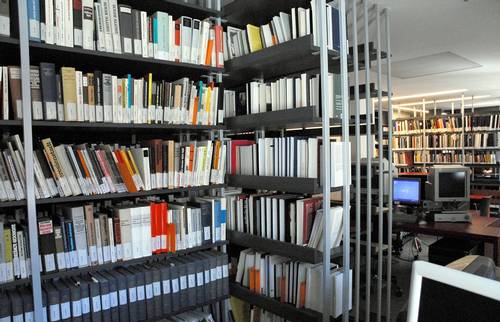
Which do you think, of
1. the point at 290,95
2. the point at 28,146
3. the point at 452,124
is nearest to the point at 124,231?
the point at 28,146

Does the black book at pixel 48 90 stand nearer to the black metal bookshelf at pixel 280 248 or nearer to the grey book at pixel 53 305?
the grey book at pixel 53 305

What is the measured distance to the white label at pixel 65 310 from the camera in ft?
5.62

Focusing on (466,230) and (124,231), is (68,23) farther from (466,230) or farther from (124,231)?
(466,230)

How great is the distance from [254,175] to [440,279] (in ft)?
5.37

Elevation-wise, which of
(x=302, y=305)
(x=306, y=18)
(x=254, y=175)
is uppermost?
(x=306, y=18)

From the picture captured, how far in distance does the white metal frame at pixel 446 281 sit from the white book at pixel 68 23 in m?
1.76

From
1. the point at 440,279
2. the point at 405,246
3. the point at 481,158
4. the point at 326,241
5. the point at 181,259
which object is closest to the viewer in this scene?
the point at 440,279

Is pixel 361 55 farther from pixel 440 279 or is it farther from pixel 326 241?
pixel 440 279

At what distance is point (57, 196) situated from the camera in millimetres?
1712

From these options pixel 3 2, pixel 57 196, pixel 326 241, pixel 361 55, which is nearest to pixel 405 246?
pixel 361 55

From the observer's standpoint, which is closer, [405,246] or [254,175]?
[254,175]

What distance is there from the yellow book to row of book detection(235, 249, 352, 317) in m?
1.35

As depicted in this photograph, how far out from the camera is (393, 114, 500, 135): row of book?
279 inches

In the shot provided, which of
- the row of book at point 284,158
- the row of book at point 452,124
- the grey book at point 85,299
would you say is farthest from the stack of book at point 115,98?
the row of book at point 452,124
